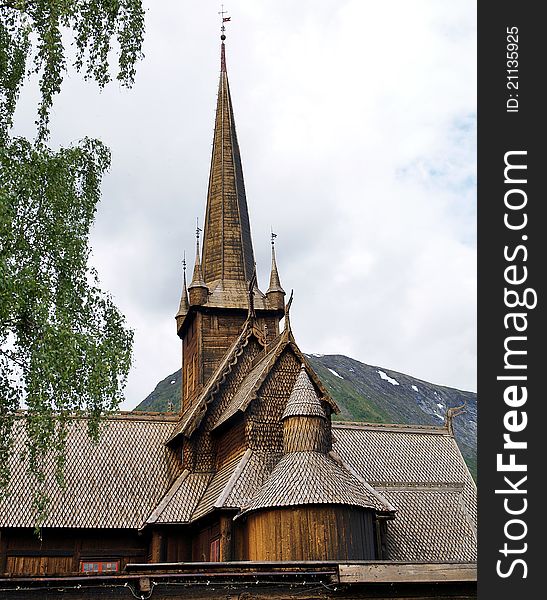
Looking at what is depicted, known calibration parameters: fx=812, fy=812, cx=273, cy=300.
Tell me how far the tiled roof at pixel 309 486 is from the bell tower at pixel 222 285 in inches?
290

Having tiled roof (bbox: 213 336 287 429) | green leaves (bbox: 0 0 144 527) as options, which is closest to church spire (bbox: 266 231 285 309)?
tiled roof (bbox: 213 336 287 429)

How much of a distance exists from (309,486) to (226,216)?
1585 centimetres

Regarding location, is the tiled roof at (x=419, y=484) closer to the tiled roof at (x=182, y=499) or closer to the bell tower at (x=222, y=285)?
the bell tower at (x=222, y=285)

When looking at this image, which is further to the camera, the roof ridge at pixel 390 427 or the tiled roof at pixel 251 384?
the roof ridge at pixel 390 427

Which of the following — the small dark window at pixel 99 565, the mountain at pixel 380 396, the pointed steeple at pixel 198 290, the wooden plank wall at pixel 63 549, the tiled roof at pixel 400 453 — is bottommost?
the small dark window at pixel 99 565

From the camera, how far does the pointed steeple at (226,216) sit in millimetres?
32469

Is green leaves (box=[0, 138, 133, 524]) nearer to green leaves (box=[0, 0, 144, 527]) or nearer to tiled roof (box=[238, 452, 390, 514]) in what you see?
green leaves (box=[0, 0, 144, 527])

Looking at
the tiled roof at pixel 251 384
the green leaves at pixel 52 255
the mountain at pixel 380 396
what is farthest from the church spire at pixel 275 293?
the mountain at pixel 380 396

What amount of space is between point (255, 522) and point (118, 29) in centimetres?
1236

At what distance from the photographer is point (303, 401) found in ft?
75.0

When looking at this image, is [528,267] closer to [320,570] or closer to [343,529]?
[320,570]

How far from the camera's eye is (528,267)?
9.63 meters

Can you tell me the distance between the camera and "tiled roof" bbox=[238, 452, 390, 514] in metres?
20.1

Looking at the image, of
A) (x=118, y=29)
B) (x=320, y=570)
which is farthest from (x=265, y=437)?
(x=118, y=29)
